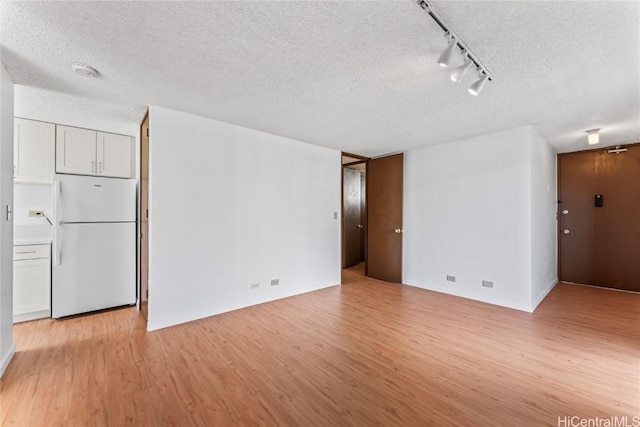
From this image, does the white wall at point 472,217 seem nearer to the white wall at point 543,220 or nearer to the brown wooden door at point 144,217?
the white wall at point 543,220

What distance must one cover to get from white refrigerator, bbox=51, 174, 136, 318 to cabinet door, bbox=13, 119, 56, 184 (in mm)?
361

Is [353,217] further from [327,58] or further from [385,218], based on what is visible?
[327,58]

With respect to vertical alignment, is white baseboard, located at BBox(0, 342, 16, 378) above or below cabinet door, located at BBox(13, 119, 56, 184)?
below

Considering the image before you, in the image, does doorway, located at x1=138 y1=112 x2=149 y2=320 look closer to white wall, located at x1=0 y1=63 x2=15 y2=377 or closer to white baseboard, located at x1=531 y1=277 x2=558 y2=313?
white wall, located at x1=0 y1=63 x2=15 y2=377

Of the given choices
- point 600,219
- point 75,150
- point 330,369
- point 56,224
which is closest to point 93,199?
point 56,224

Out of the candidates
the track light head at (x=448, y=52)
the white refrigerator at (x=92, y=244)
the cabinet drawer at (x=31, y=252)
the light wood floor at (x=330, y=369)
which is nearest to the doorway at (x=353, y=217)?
the light wood floor at (x=330, y=369)

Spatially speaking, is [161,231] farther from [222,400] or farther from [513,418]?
[513,418]

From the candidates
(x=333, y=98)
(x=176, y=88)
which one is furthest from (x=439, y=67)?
(x=176, y=88)

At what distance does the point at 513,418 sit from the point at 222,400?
6.27 feet

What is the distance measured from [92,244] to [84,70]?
223 centimetres

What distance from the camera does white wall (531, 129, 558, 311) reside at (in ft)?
12.1

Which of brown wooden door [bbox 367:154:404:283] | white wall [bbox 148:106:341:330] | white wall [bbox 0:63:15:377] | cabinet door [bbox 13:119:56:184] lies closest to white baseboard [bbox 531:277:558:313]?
brown wooden door [bbox 367:154:404:283]

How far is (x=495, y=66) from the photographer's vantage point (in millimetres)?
2135

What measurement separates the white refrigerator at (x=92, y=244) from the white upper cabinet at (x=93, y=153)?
26 cm
